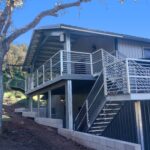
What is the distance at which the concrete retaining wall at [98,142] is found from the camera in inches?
319

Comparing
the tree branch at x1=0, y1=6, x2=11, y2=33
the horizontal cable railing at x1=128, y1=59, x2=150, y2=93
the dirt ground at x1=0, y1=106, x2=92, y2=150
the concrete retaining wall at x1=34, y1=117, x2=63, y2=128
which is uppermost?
the tree branch at x1=0, y1=6, x2=11, y2=33

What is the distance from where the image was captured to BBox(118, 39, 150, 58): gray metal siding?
601 inches

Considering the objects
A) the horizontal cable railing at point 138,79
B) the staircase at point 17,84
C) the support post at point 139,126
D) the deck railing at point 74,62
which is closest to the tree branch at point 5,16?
the deck railing at point 74,62

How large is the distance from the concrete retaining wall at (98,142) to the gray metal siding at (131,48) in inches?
254

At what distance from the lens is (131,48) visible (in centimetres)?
1581

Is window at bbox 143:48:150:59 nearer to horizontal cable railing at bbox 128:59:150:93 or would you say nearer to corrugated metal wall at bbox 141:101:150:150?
corrugated metal wall at bbox 141:101:150:150

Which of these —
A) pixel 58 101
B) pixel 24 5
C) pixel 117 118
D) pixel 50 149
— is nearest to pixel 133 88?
pixel 117 118

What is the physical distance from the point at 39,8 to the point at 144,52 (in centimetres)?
792

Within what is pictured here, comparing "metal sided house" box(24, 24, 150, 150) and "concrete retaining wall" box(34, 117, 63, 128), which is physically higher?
"metal sided house" box(24, 24, 150, 150)

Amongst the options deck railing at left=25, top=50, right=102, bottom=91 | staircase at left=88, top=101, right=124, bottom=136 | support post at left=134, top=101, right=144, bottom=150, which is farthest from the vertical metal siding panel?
support post at left=134, top=101, right=144, bottom=150

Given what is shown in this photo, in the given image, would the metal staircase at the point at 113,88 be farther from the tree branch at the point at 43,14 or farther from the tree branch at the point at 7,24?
the tree branch at the point at 7,24

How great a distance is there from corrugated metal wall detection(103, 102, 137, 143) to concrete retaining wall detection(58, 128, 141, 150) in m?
2.84

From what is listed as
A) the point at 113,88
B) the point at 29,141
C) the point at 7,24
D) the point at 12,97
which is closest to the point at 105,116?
the point at 113,88

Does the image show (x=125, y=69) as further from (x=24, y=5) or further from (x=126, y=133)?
(x=24, y=5)
